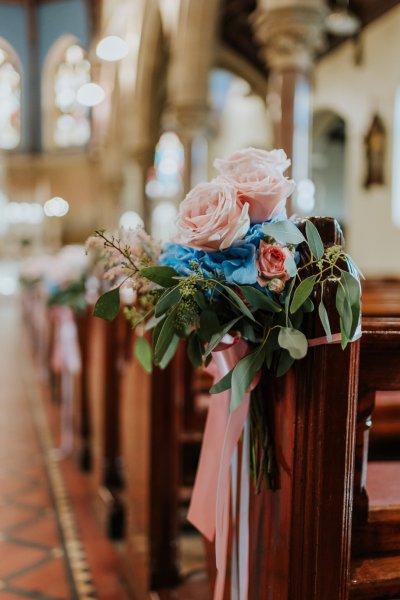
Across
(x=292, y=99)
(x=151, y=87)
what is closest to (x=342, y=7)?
(x=151, y=87)

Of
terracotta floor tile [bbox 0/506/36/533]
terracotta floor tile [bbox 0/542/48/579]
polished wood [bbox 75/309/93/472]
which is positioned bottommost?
terracotta floor tile [bbox 0/542/48/579]

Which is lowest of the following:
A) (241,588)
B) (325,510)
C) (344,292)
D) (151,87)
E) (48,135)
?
(241,588)

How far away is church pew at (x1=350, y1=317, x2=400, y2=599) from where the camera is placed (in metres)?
1.15

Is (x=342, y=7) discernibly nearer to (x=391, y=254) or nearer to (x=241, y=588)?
(x=391, y=254)

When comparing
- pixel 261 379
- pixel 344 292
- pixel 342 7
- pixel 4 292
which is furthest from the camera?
pixel 4 292

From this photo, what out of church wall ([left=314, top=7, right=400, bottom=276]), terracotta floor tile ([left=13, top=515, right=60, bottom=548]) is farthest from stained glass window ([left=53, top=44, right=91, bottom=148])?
terracotta floor tile ([left=13, top=515, right=60, bottom=548])

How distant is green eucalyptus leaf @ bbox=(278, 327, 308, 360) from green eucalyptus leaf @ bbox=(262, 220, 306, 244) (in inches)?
5.6

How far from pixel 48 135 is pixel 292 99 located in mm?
15415

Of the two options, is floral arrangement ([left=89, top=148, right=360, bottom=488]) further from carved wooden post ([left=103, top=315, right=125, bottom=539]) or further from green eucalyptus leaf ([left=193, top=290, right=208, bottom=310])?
carved wooden post ([left=103, top=315, right=125, bottom=539])

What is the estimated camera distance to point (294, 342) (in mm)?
1008

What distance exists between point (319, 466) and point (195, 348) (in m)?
0.36

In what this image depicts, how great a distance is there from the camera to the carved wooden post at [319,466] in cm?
105

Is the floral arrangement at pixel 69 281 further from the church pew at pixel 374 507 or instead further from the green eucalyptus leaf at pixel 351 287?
the green eucalyptus leaf at pixel 351 287

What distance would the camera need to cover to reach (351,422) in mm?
1081
